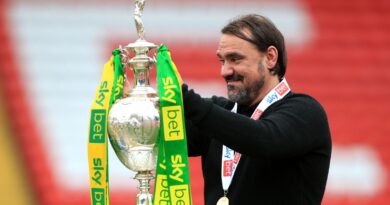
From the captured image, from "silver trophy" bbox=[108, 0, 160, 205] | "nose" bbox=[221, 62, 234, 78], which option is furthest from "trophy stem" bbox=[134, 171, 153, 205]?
"nose" bbox=[221, 62, 234, 78]

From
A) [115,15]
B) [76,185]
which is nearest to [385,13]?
[115,15]

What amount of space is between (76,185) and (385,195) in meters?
1.95

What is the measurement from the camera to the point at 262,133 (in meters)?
2.56

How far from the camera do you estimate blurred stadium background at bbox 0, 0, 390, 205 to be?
6305mm

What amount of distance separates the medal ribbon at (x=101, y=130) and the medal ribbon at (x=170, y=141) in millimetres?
142

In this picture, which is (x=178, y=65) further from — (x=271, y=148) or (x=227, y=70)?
(x=271, y=148)

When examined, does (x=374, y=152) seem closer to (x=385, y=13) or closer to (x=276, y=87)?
(x=385, y=13)

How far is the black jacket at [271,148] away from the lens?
8.25 feet

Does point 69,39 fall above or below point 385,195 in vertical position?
above

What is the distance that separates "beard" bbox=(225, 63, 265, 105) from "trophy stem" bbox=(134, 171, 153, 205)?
349mm

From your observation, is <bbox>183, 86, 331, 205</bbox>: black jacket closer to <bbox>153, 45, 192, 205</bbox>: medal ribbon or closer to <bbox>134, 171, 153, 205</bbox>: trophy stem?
<bbox>153, 45, 192, 205</bbox>: medal ribbon

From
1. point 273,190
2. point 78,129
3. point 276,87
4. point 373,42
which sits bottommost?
point 273,190

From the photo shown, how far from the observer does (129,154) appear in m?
2.51

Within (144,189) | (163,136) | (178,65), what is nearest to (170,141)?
(163,136)
